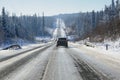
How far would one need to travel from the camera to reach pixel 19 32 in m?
116

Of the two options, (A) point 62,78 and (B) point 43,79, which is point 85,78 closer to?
(A) point 62,78

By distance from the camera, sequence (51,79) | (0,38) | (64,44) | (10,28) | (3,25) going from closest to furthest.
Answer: (51,79) → (64,44) → (0,38) → (3,25) → (10,28)

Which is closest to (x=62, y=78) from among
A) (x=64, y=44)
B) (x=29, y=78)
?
(x=29, y=78)

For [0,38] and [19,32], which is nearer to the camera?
[0,38]

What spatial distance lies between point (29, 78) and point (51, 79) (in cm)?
99

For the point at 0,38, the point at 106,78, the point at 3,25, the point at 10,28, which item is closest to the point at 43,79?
the point at 106,78

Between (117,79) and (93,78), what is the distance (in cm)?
97

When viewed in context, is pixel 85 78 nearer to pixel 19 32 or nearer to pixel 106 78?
pixel 106 78

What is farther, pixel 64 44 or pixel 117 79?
pixel 64 44

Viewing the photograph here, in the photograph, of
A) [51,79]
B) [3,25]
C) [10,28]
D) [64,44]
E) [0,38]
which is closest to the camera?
[51,79]

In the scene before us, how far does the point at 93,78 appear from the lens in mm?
12953

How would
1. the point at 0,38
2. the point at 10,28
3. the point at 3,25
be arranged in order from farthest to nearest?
the point at 10,28
the point at 3,25
the point at 0,38

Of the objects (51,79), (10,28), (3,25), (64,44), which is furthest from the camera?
(10,28)

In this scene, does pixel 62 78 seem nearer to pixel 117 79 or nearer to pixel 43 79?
pixel 43 79
